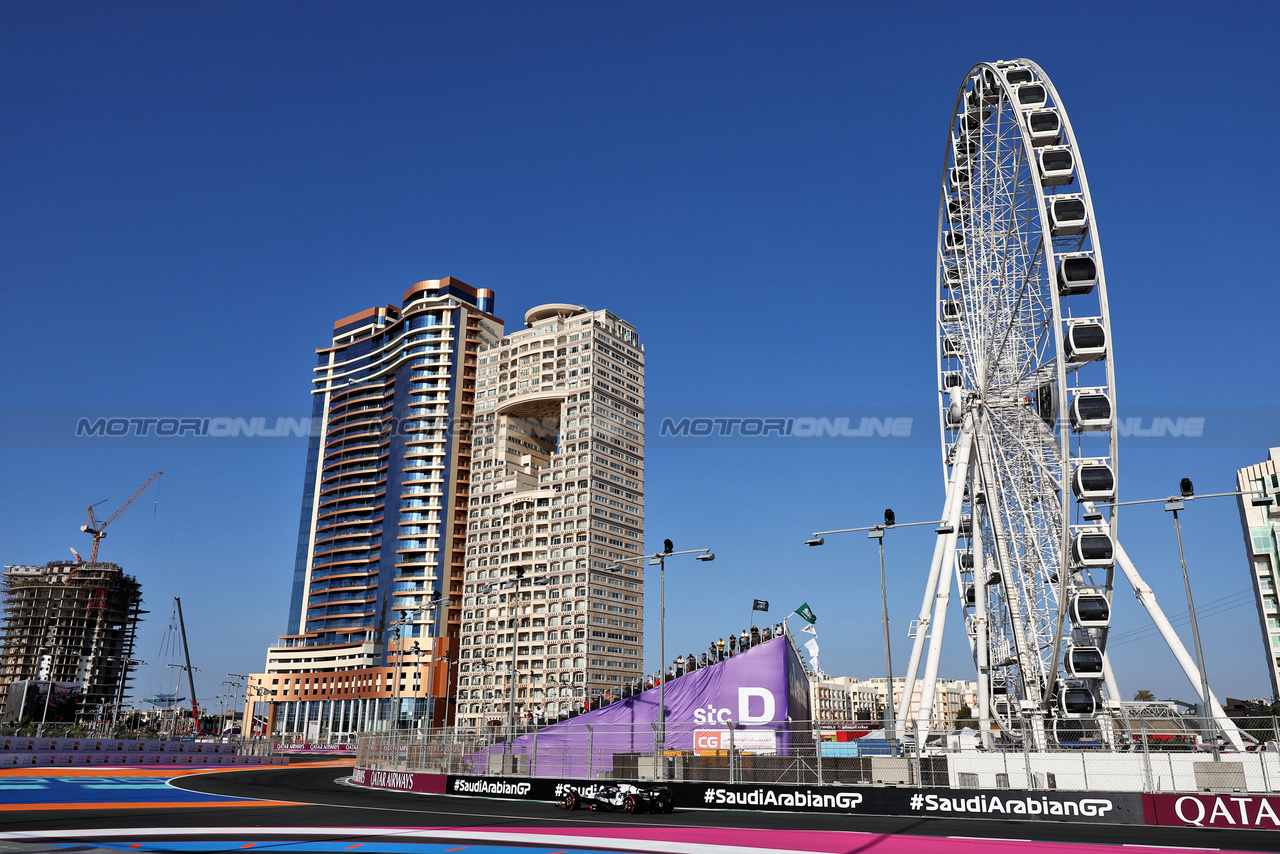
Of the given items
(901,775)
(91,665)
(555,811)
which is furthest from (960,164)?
(91,665)

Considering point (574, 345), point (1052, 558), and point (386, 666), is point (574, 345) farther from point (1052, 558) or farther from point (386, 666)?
point (1052, 558)

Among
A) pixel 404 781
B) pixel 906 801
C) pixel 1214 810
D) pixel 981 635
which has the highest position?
pixel 981 635

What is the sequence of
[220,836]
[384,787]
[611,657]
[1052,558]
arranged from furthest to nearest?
[611,657] → [384,787] → [1052,558] → [220,836]

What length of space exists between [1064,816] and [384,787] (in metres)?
30.0

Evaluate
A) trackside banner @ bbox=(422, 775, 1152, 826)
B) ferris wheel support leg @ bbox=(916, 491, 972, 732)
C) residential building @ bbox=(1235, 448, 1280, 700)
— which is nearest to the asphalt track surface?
trackside banner @ bbox=(422, 775, 1152, 826)

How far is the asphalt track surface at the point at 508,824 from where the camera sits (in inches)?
829

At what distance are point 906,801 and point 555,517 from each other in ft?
351

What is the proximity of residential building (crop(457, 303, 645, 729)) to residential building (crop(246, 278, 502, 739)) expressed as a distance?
7747 millimetres

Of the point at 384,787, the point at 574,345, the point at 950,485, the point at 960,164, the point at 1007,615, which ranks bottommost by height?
the point at 384,787

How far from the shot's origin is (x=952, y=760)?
97.7 feet

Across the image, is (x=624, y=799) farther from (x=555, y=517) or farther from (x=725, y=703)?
(x=555, y=517)

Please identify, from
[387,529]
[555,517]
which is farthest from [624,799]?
[387,529]

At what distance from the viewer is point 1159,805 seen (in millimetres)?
24359

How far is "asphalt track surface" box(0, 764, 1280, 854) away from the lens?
69.1 ft
